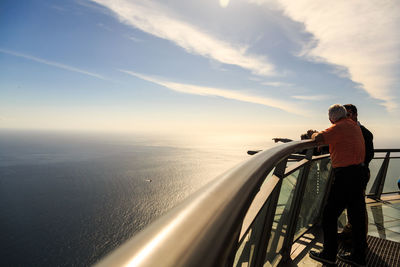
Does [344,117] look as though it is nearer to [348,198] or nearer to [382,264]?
[348,198]

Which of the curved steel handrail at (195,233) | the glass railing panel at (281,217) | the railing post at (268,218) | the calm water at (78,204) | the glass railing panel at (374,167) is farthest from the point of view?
the calm water at (78,204)

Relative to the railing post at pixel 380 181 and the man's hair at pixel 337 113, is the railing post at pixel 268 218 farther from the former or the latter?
the railing post at pixel 380 181

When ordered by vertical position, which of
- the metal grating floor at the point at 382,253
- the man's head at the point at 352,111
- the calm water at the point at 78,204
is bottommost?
the calm water at the point at 78,204

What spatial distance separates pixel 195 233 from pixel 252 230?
51.6 inches

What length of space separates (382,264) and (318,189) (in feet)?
4.11

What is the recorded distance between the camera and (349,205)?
2.80 m

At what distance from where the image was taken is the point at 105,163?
16800 centimetres

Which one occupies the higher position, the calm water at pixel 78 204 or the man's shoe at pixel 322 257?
the man's shoe at pixel 322 257

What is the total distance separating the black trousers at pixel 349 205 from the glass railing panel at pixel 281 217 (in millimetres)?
565

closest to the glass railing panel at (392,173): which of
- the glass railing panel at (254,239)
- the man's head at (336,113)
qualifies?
the man's head at (336,113)

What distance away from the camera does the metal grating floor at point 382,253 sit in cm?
295

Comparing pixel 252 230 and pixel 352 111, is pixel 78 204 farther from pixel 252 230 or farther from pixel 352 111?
pixel 252 230

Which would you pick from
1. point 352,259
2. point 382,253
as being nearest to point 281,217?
point 352,259

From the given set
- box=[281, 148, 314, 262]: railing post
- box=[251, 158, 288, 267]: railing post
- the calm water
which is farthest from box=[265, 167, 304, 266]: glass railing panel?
the calm water
